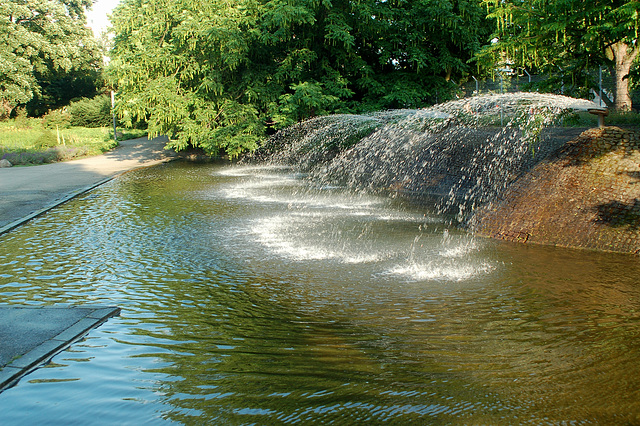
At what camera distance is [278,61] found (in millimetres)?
26438

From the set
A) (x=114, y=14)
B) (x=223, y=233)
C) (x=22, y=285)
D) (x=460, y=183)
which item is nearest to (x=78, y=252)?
(x=22, y=285)

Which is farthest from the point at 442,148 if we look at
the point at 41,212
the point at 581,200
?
the point at 41,212

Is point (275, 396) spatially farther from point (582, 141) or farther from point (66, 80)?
point (66, 80)

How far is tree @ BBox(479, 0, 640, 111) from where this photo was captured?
10.9 m

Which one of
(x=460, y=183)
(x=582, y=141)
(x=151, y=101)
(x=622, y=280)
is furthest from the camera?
(x=151, y=101)

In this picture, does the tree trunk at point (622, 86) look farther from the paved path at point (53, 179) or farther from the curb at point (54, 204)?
the paved path at point (53, 179)

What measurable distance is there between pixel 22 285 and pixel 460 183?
1197cm

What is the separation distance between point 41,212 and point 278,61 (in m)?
15.7

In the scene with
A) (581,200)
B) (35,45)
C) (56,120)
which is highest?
(35,45)

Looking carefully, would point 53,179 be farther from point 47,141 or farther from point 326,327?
point 326,327

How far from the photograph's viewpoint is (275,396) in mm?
4445

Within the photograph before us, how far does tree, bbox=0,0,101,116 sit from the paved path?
72.0ft

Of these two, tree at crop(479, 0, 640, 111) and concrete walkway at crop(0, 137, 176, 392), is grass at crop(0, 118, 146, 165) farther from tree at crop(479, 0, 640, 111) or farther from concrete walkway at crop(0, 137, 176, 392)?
tree at crop(479, 0, 640, 111)

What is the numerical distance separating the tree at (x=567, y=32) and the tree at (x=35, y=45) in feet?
152
